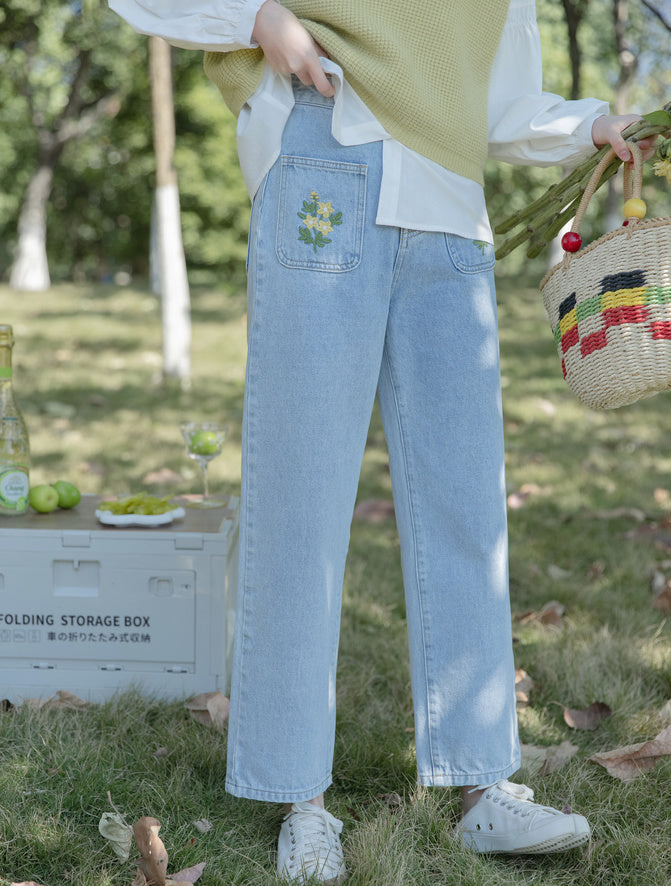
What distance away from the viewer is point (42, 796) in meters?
1.79

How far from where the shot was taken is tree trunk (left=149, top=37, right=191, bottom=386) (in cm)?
569

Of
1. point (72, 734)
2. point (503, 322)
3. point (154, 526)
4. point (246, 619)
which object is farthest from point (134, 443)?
point (503, 322)

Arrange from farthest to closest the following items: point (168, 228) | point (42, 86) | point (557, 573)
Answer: point (42, 86)
point (168, 228)
point (557, 573)

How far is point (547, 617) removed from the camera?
2.78 meters

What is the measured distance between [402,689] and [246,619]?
85 centimetres

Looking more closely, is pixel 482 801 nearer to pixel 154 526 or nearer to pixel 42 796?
pixel 42 796

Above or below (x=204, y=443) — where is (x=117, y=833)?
below

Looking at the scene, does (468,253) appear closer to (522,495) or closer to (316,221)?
(316,221)

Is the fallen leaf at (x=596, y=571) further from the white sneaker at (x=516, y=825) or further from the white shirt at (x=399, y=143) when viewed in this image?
the white shirt at (x=399, y=143)

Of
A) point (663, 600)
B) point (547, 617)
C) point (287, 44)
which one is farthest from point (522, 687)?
point (287, 44)

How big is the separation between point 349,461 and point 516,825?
72 centimetres

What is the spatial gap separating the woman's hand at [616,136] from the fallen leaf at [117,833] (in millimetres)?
1481

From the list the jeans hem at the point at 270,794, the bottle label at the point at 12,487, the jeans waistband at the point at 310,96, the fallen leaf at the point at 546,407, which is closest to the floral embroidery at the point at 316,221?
the jeans waistband at the point at 310,96

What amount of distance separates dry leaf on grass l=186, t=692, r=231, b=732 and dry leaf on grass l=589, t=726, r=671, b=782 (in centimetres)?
82
